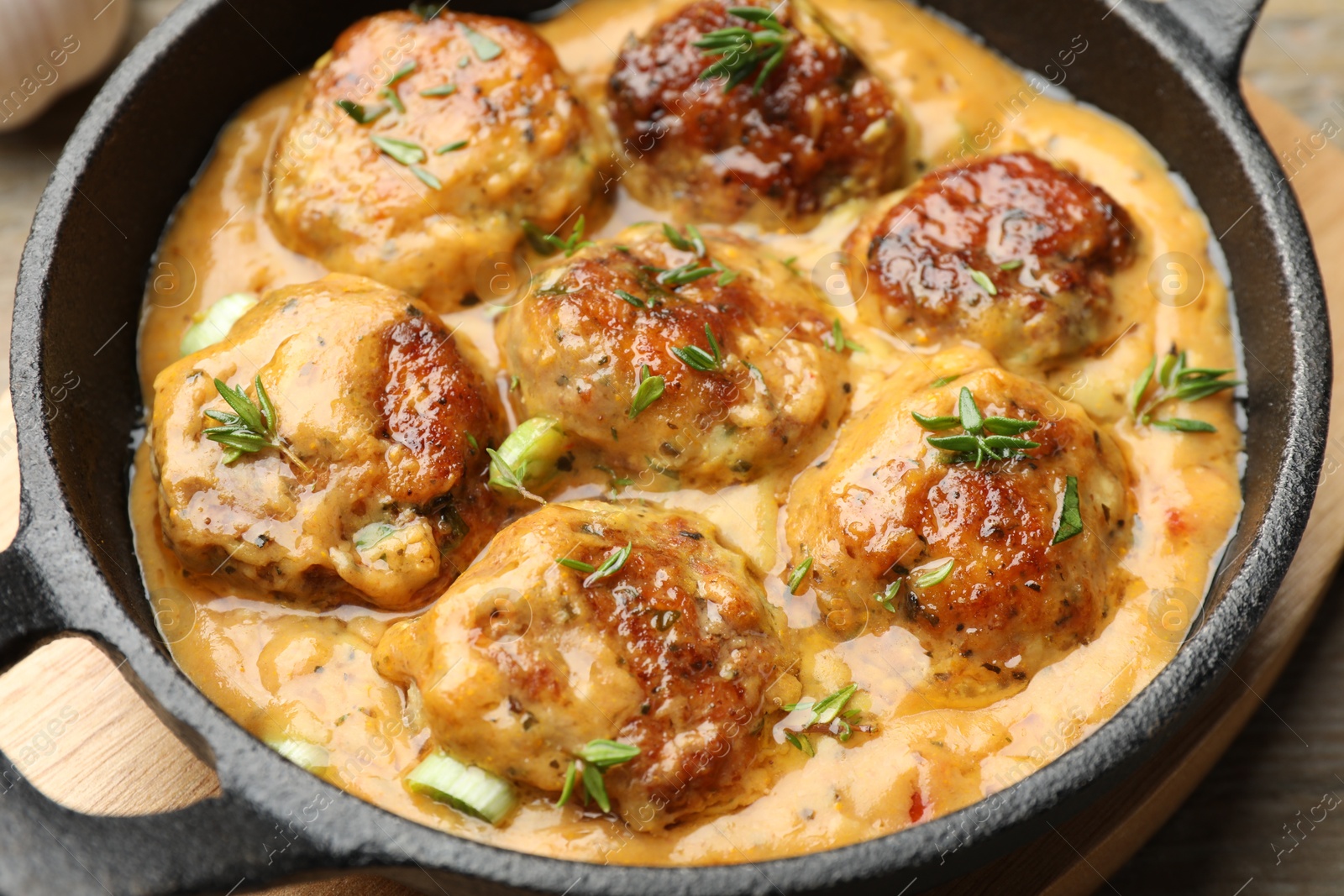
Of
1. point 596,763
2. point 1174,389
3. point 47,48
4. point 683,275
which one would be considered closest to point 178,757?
point 596,763

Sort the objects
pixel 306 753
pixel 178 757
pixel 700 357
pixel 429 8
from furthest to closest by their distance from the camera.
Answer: pixel 429 8
pixel 178 757
pixel 700 357
pixel 306 753

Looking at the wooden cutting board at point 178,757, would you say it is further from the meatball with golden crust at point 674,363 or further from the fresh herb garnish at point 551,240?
the fresh herb garnish at point 551,240

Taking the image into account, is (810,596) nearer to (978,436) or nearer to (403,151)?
(978,436)

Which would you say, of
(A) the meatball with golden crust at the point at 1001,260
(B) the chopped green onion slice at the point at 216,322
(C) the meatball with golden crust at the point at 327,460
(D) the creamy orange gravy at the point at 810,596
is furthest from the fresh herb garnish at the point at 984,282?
(B) the chopped green onion slice at the point at 216,322

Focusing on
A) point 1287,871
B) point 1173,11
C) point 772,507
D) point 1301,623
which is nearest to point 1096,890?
point 1287,871

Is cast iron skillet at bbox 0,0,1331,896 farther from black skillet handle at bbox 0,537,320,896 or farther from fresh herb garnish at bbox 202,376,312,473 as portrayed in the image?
fresh herb garnish at bbox 202,376,312,473
